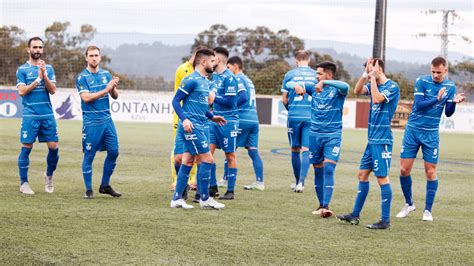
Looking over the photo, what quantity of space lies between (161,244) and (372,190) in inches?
245

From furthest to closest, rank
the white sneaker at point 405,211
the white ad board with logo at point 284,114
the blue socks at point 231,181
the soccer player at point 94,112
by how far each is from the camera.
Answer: the white ad board with logo at point 284,114, the blue socks at point 231,181, the soccer player at point 94,112, the white sneaker at point 405,211

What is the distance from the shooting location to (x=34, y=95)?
37.8 ft

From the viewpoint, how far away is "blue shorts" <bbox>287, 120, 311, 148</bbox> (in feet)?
43.6

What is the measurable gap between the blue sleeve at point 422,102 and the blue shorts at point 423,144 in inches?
13.8

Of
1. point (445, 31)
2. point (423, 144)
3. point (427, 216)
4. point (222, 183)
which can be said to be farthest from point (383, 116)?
point (445, 31)

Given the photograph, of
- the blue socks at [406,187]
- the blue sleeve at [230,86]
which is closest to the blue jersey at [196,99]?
the blue sleeve at [230,86]

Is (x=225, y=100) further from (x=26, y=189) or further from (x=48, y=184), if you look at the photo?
(x=26, y=189)

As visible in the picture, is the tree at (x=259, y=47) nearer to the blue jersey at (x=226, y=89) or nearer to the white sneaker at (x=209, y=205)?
the blue jersey at (x=226, y=89)

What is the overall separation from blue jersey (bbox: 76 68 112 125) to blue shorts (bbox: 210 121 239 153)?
1.63 m

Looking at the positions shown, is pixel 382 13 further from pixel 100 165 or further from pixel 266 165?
pixel 100 165

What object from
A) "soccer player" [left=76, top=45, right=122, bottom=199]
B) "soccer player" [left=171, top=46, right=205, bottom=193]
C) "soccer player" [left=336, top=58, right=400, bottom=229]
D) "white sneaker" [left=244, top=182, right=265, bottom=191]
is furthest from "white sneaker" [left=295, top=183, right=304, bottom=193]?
"soccer player" [left=336, top=58, right=400, bottom=229]

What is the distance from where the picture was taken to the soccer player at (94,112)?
36.4 ft

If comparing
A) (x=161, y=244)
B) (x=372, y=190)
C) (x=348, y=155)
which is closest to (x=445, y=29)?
(x=348, y=155)

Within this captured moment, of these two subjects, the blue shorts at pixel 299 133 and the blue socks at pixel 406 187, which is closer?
the blue socks at pixel 406 187
